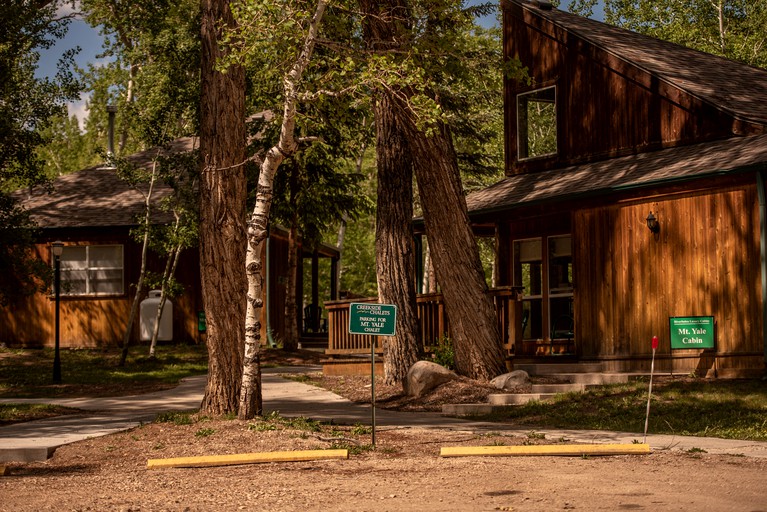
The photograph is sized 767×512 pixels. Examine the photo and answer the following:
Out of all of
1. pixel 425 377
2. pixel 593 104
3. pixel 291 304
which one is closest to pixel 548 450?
pixel 425 377

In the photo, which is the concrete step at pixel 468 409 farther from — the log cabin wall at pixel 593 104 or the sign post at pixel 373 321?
the log cabin wall at pixel 593 104

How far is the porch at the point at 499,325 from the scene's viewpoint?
19578 millimetres

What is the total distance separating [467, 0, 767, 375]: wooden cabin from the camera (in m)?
17.5

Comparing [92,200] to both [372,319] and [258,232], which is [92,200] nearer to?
[258,232]

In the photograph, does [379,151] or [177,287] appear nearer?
[379,151]

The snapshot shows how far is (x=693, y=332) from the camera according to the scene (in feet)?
57.8

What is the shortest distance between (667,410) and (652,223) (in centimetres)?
458

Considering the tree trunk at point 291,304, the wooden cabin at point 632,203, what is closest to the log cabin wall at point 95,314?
the tree trunk at point 291,304

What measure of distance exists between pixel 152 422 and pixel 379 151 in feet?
26.4

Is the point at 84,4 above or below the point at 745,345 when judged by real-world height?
above

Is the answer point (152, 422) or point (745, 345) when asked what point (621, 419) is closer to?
point (745, 345)

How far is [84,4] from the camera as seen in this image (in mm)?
36656

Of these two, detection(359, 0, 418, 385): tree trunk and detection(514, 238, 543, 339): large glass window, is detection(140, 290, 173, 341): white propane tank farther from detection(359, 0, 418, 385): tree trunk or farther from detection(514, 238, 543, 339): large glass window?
detection(359, 0, 418, 385): tree trunk

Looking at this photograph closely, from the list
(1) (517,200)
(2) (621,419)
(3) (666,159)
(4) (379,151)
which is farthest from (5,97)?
(2) (621,419)
